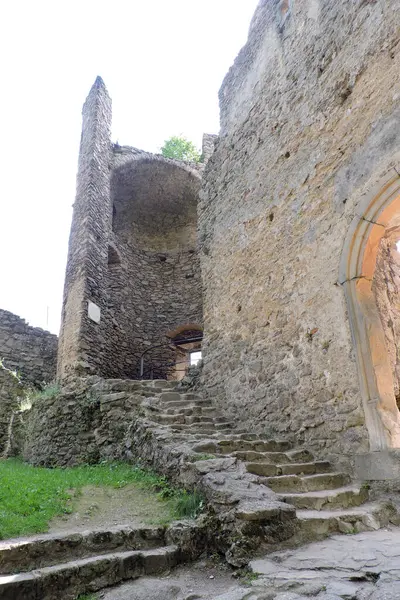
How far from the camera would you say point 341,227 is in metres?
4.86

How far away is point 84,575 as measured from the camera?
2.44 metres

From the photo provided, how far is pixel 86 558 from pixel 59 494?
1.62 meters

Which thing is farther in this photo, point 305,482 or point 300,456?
point 300,456

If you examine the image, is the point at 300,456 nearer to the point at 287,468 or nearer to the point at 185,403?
the point at 287,468

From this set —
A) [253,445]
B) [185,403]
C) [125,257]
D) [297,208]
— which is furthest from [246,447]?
[125,257]

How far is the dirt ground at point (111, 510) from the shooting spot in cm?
331

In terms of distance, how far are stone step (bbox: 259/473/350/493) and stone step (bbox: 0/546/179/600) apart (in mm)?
1332

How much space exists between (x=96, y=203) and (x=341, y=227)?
7651 millimetres

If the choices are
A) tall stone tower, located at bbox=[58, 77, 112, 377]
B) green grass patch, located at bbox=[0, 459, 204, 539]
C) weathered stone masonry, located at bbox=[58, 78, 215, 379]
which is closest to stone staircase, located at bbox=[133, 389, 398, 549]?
green grass patch, located at bbox=[0, 459, 204, 539]

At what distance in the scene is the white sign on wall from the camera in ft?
32.0

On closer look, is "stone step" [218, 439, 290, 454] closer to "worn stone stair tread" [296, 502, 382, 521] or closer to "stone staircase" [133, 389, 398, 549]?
"stone staircase" [133, 389, 398, 549]

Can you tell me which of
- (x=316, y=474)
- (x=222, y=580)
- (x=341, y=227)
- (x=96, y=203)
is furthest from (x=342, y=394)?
(x=96, y=203)

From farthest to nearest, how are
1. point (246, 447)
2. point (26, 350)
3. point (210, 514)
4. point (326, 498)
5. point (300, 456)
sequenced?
1. point (26, 350)
2. point (246, 447)
3. point (300, 456)
4. point (326, 498)
5. point (210, 514)

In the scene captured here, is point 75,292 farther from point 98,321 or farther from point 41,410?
point 41,410
